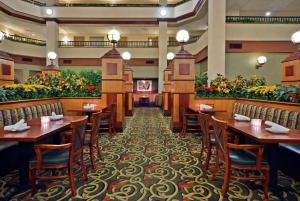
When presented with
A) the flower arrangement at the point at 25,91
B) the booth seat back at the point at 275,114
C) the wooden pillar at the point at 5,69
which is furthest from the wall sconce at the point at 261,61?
the wooden pillar at the point at 5,69

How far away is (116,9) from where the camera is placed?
1404 centimetres

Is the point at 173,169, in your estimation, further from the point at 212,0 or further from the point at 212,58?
the point at 212,0

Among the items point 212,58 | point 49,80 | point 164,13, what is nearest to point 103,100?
point 49,80

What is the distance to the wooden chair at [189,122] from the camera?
5.61m

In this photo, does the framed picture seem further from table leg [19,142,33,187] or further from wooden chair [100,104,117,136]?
table leg [19,142,33,187]

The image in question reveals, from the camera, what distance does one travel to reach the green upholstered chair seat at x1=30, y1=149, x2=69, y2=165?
242cm

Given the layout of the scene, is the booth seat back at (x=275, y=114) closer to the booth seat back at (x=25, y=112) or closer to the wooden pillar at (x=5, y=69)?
the booth seat back at (x=25, y=112)

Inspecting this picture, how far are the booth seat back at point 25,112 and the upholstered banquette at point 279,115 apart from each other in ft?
14.0

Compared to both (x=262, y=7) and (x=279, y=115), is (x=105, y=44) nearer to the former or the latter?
(x=262, y=7)

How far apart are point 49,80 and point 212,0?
285 inches

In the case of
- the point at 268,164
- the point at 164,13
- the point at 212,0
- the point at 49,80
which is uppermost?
the point at 164,13

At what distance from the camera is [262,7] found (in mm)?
12211

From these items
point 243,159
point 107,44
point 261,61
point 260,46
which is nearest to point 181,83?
point 243,159

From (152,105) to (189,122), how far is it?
9.95m
